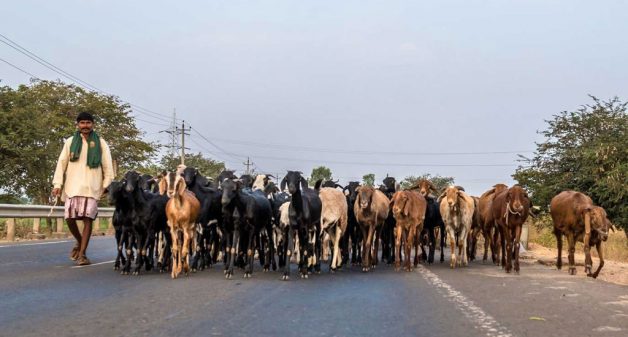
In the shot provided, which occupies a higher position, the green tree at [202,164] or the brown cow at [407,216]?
the green tree at [202,164]

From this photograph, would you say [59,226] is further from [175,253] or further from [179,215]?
[175,253]

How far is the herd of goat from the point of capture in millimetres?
12797

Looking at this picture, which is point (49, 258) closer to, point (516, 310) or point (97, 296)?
point (97, 296)

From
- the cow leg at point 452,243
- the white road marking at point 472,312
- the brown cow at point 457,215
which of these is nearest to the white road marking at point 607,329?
the white road marking at point 472,312

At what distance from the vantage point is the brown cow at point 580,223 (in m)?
15.0

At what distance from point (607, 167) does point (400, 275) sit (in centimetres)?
1903

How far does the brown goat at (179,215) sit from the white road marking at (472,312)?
457cm

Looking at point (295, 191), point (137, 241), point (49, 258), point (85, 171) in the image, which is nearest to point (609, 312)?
point (295, 191)

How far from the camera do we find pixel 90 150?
13.7 meters

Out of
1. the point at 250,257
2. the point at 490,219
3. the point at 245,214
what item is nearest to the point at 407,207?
the point at 490,219

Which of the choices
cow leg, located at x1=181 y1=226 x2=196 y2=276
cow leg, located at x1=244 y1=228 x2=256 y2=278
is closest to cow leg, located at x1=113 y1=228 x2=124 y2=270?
cow leg, located at x1=181 y1=226 x2=196 y2=276

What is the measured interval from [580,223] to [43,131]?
98.0 ft

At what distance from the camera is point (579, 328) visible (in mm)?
7242

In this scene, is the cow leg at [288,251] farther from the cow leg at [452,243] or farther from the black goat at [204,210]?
the cow leg at [452,243]
